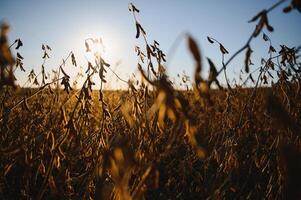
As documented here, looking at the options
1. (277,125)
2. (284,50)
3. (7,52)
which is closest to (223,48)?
(284,50)

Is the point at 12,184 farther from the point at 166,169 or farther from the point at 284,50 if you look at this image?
the point at 284,50

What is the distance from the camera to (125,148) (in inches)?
29.1

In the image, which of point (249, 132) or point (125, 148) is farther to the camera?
point (249, 132)

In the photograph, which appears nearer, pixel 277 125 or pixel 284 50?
pixel 277 125

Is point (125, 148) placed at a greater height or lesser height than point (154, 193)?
greater

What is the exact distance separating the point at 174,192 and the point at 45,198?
1.10m

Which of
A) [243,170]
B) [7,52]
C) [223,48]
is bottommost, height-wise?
[243,170]

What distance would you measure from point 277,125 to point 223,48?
1.12 metres

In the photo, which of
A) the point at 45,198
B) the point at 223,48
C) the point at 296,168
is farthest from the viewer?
the point at 45,198

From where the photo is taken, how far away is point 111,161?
2.70ft

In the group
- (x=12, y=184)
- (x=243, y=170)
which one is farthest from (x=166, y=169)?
(x=12, y=184)

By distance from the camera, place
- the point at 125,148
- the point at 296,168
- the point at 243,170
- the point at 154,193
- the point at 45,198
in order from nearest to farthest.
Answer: the point at 296,168 < the point at 125,148 < the point at 45,198 < the point at 154,193 < the point at 243,170

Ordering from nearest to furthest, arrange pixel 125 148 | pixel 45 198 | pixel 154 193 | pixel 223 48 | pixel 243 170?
1. pixel 125 148
2. pixel 223 48
3. pixel 45 198
4. pixel 154 193
5. pixel 243 170

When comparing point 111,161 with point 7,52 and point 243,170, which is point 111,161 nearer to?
point 7,52
